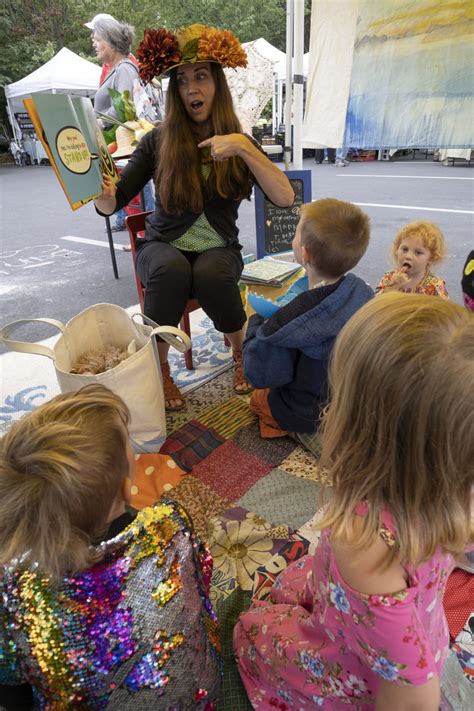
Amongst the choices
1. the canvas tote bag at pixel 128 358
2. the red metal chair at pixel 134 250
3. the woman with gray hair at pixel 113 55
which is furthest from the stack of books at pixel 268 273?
the woman with gray hair at pixel 113 55

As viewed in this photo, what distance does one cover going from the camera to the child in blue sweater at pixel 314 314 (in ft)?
4.22

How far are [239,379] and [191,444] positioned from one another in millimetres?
399

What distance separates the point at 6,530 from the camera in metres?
0.59

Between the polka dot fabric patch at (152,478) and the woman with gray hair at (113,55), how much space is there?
7.18 ft

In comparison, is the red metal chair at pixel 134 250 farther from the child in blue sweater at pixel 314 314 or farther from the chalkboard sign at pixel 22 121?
the chalkboard sign at pixel 22 121

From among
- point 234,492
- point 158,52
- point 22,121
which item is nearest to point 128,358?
point 234,492

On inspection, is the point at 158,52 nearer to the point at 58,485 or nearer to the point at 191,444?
the point at 191,444

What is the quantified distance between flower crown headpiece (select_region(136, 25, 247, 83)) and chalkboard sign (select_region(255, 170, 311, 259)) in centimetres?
84

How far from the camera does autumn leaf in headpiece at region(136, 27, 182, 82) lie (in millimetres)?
1540

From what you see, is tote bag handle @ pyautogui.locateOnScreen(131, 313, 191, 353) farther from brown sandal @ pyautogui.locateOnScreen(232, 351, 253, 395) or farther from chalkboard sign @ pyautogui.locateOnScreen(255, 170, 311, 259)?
chalkboard sign @ pyautogui.locateOnScreen(255, 170, 311, 259)

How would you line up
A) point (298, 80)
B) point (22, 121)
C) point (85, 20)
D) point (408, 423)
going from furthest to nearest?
point (85, 20), point (22, 121), point (298, 80), point (408, 423)

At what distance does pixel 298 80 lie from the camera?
7.45ft

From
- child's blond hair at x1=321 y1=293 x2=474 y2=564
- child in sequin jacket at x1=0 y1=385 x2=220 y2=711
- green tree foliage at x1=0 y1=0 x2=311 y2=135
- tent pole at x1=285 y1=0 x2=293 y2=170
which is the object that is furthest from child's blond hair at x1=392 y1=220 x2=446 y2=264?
green tree foliage at x1=0 y1=0 x2=311 y2=135

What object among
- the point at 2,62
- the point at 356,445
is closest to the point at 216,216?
the point at 356,445
